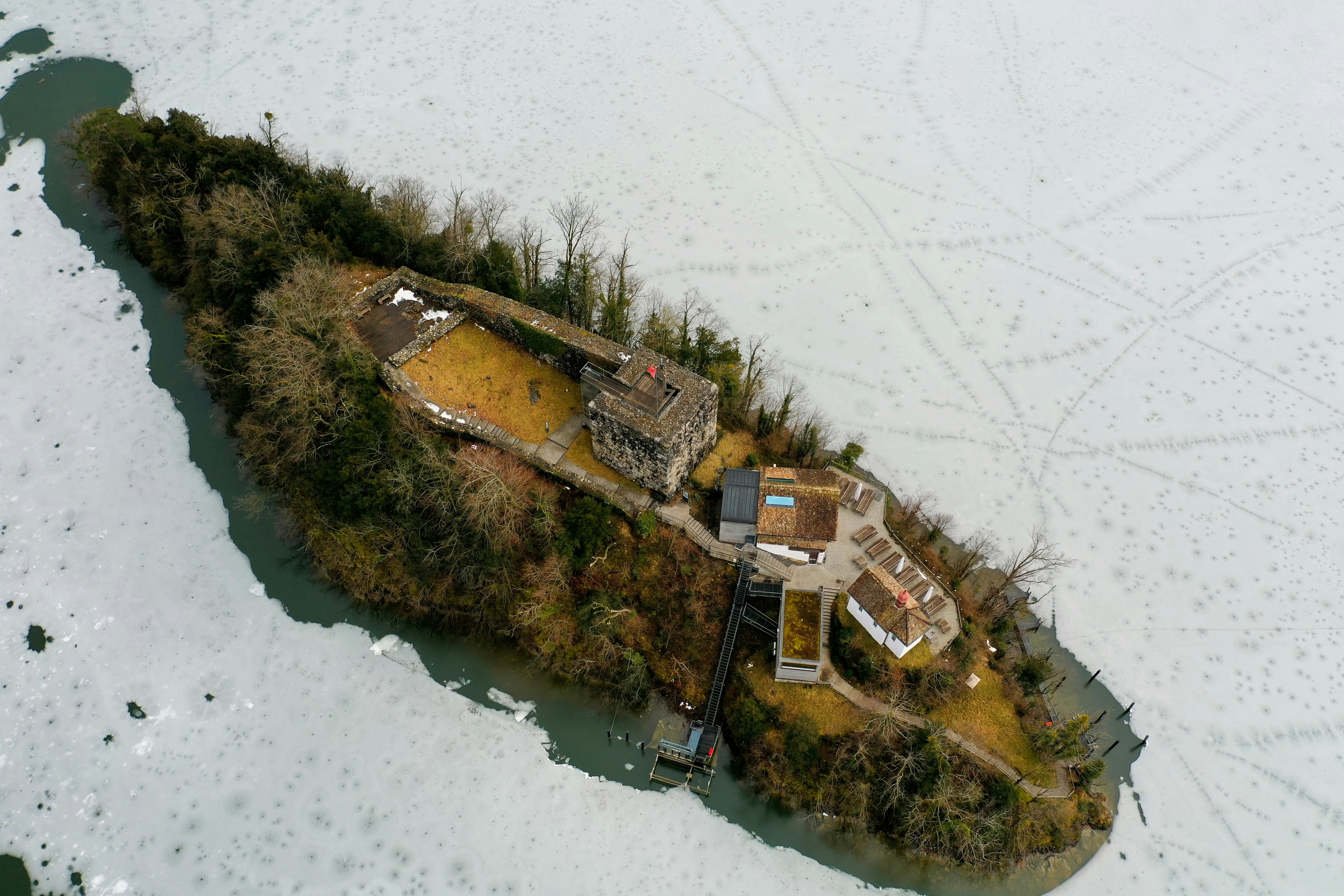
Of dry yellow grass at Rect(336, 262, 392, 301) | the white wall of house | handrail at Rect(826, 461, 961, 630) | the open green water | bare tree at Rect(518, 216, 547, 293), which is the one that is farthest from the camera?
bare tree at Rect(518, 216, 547, 293)

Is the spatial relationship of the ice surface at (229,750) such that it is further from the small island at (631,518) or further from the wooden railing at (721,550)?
the wooden railing at (721,550)

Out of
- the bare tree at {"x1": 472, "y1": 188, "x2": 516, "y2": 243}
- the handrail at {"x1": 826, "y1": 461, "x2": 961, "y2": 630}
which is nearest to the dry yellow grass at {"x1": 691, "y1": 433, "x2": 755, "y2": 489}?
the handrail at {"x1": 826, "y1": 461, "x2": 961, "y2": 630}

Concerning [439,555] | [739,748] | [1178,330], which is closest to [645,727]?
[739,748]

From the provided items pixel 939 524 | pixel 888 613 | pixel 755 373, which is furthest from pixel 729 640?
pixel 755 373

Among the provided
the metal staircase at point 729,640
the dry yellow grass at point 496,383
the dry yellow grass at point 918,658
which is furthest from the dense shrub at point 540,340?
the dry yellow grass at point 918,658

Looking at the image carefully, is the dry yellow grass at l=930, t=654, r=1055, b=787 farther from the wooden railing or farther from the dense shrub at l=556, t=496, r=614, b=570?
the dense shrub at l=556, t=496, r=614, b=570
